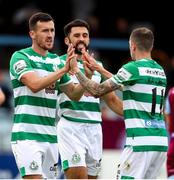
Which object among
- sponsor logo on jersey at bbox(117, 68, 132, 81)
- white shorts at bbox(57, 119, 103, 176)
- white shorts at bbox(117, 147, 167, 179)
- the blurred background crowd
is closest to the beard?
white shorts at bbox(57, 119, 103, 176)

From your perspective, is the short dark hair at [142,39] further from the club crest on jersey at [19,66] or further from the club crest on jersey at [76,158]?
the club crest on jersey at [76,158]

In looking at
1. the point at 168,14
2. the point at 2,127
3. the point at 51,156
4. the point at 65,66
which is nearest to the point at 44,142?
the point at 51,156

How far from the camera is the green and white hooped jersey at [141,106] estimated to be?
1080 cm

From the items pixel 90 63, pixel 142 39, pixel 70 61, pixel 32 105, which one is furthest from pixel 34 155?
pixel 142 39

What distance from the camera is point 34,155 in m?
11.1

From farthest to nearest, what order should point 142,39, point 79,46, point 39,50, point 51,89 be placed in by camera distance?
1. point 79,46
2. point 39,50
3. point 51,89
4. point 142,39

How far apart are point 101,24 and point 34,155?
985 centimetres

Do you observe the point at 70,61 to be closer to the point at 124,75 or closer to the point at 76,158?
the point at 124,75

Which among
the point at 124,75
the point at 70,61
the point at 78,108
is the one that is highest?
the point at 70,61

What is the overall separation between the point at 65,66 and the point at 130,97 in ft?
2.78

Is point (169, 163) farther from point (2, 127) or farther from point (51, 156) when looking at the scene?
point (2, 127)

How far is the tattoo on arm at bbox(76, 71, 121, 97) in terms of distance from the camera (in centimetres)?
1089

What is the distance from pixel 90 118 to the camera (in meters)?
12.5

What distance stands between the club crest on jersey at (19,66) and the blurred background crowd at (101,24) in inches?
255
